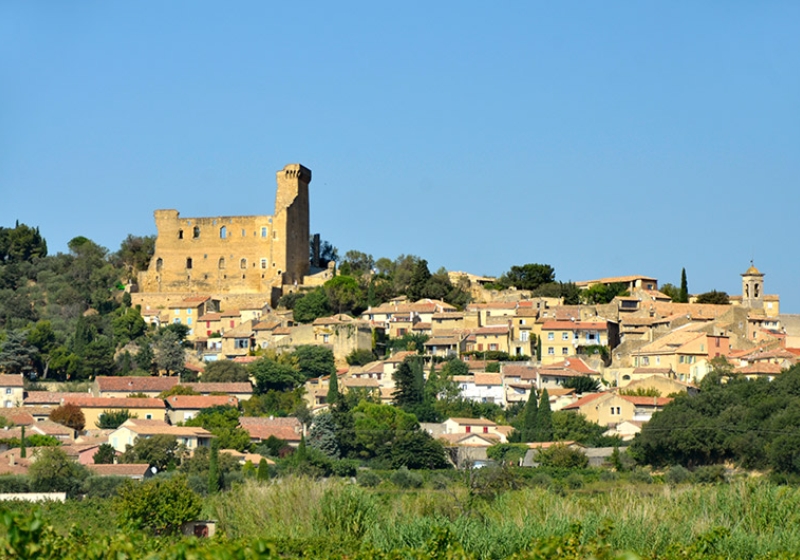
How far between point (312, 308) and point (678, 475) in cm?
2468

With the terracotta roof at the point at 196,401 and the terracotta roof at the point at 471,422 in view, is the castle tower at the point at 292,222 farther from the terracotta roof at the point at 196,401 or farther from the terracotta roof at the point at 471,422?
the terracotta roof at the point at 471,422

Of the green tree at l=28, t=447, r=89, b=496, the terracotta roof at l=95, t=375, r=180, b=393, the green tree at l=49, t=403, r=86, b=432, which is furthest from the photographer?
the terracotta roof at l=95, t=375, r=180, b=393

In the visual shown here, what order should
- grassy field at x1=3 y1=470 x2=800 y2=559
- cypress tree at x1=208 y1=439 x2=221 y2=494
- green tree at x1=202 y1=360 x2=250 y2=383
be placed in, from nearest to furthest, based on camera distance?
grassy field at x1=3 y1=470 x2=800 y2=559 → cypress tree at x1=208 y1=439 x2=221 y2=494 → green tree at x1=202 y1=360 x2=250 y2=383

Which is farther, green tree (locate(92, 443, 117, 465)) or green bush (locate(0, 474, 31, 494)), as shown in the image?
green tree (locate(92, 443, 117, 465))

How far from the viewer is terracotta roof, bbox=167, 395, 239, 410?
2080 inches

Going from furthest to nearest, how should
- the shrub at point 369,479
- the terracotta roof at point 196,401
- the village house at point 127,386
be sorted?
the village house at point 127,386 < the terracotta roof at point 196,401 < the shrub at point 369,479

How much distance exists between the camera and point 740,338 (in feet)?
190

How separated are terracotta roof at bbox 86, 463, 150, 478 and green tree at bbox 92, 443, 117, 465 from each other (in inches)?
51.7

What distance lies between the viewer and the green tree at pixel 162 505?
107 ft

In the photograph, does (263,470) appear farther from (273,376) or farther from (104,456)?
(273,376)

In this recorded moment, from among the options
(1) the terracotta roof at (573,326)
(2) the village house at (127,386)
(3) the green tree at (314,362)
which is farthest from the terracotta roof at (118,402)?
(1) the terracotta roof at (573,326)

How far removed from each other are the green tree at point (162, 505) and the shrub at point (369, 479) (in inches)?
344

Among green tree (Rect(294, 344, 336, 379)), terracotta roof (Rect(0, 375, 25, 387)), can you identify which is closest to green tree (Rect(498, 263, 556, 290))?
green tree (Rect(294, 344, 336, 379))

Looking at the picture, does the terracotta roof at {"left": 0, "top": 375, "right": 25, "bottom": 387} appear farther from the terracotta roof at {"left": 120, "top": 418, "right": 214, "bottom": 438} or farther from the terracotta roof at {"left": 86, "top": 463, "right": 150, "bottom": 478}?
the terracotta roof at {"left": 86, "top": 463, "right": 150, "bottom": 478}
